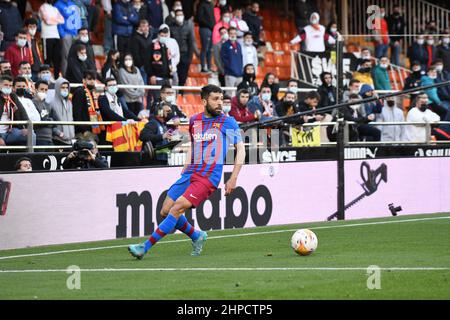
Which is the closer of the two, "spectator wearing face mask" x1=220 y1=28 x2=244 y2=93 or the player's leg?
the player's leg

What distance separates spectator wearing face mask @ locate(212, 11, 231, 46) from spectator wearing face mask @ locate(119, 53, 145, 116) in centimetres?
447

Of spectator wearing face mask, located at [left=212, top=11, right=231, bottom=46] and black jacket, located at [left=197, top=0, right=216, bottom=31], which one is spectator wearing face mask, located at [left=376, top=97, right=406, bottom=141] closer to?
spectator wearing face mask, located at [left=212, top=11, right=231, bottom=46]

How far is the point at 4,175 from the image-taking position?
15.3m

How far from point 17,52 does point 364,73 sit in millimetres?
9229

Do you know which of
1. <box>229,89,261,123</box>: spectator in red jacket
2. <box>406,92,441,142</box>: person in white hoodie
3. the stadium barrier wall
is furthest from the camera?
<box>406,92,441,142</box>: person in white hoodie

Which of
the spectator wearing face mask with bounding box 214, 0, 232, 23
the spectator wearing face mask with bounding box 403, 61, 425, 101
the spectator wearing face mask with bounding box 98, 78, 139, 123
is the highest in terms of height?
the spectator wearing face mask with bounding box 214, 0, 232, 23

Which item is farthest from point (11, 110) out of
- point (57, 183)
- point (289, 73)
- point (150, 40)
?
point (289, 73)

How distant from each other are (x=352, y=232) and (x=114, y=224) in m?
3.57

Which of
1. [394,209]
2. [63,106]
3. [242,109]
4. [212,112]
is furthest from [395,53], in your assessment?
[212,112]

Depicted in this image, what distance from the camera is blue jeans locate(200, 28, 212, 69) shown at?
85.5 feet

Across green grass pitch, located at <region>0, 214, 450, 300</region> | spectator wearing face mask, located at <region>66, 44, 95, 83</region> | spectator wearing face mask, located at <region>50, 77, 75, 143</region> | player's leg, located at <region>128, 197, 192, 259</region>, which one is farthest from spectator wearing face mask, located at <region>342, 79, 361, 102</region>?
player's leg, located at <region>128, 197, 192, 259</region>

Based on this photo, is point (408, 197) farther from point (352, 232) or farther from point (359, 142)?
point (352, 232)

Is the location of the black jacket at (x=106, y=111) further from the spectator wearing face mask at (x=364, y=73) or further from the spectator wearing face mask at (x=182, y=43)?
the spectator wearing face mask at (x=364, y=73)

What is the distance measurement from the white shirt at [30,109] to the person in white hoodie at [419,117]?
931 centimetres
